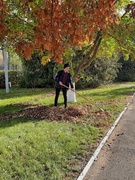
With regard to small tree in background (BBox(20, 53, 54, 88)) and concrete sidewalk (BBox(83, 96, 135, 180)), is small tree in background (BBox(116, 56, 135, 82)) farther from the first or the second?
concrete sidewalk (BBox(83, 96, 135, 180))

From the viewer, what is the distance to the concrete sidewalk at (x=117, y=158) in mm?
4445

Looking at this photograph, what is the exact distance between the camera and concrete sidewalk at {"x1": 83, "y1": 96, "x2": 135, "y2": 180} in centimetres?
445

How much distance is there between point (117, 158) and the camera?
17.1 ft

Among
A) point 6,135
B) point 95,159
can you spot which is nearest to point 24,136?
point 6,135

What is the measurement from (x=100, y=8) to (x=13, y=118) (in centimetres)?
508

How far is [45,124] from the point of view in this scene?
7.16m

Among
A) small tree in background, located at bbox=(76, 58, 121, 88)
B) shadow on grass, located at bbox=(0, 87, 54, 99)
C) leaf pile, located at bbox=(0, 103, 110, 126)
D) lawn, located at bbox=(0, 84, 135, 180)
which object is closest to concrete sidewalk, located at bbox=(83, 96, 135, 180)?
lawn, located at bbox=(0, 84, 135, 180)

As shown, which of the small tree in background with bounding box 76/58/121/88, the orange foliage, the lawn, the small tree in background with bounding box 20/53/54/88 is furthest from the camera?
the small tree in background with bounding box 20/53/54/88

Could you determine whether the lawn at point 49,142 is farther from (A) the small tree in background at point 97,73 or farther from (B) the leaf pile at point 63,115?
(A) the small tree in background at point 97,73

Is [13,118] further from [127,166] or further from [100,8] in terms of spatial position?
[100,8]

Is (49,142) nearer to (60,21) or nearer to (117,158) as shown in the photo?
(117,158)

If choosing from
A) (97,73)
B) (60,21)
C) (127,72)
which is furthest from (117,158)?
(127,72)

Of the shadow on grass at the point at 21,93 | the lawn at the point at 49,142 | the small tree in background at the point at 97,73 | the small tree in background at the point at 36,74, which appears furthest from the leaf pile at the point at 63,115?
the small tree in background at the point at 36,74

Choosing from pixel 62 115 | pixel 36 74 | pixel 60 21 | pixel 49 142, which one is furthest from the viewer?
pixel 36 74
